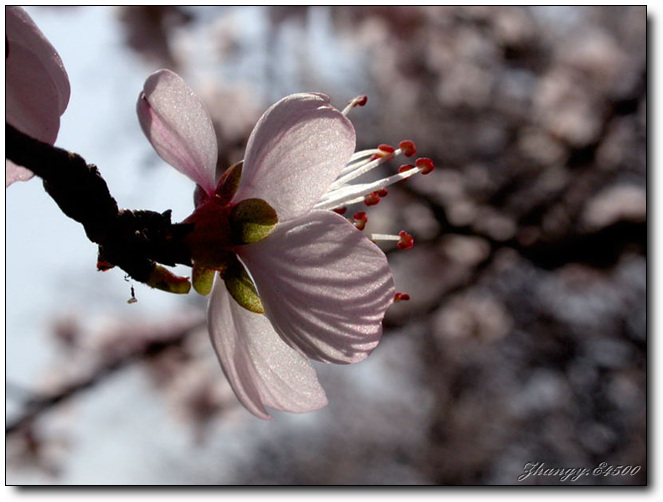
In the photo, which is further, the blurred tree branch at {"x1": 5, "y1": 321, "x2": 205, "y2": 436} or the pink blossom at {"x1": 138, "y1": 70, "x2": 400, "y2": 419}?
the blurred tree branch at {"x1": 5, "y1": 321, "x2": 205, "y2": 436}

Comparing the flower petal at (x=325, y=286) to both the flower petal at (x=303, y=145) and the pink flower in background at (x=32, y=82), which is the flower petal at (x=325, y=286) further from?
the pink flower in background at (x=32, y=82)

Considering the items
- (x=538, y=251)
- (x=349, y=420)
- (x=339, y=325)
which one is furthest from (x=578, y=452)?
(x=339, y=325)

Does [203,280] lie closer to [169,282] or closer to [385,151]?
[169,282]

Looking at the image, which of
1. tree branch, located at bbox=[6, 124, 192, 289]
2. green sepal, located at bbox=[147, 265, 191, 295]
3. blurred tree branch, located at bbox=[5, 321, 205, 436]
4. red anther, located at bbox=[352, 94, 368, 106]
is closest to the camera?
tree branch, located at bbox=[6, 124, 192, 289]

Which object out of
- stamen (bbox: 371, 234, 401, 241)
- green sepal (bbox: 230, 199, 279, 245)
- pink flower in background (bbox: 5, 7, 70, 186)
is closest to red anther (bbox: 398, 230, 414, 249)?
stamen (bbox: 371, 234, 401, 241)

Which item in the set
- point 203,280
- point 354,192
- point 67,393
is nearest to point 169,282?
point 203,280

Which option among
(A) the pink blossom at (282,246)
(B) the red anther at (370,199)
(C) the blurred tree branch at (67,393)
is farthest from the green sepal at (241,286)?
(C) the blurred tree branch at (67,393)

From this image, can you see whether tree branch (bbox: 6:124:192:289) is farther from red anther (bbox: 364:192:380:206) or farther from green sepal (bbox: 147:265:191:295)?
red anther (bbox: 364:192:380:206)
